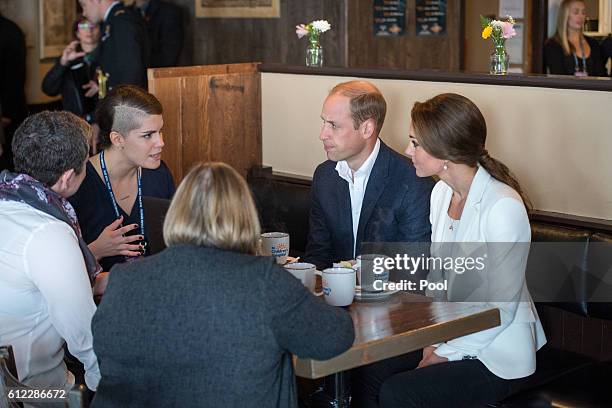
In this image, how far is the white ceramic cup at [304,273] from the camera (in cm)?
275

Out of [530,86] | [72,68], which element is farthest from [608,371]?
[72,68]

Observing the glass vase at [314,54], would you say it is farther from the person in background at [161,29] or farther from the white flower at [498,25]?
the person in background at [161,29]

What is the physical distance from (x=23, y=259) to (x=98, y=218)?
39.5 inches

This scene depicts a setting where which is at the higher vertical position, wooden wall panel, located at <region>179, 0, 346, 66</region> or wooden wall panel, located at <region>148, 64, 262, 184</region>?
wooden wall panel, located at <region>179, 0, 346, 66</region>

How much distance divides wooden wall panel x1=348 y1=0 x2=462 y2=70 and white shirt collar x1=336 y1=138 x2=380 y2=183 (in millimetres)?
2713

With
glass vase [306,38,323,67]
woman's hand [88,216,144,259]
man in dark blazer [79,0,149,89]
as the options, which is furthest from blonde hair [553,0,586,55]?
woman's hand [88,216,144,259]

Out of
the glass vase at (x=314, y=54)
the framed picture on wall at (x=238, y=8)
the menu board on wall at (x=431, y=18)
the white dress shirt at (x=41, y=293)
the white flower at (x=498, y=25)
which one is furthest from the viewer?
the menu board on wall at (x=431, y=18)

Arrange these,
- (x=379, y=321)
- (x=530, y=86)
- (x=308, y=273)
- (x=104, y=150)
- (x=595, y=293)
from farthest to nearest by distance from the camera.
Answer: (x=530, y=86) → (x=104, y=150) → (x=595, y=293) → (x=308, y=273) → (x=379, y=321)

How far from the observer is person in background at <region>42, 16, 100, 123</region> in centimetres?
623

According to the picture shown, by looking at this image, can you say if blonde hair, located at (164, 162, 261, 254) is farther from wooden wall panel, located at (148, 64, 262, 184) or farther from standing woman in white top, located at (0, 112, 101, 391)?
wooden wall panel, located at (148, 64, 262, 184)

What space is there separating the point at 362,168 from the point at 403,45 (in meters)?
3.28

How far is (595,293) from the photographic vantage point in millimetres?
3385

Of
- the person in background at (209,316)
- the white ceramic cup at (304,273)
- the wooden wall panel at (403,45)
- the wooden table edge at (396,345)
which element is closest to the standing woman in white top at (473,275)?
the wooden table edge at (396,345)

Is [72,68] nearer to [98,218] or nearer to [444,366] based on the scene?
[98,218]
